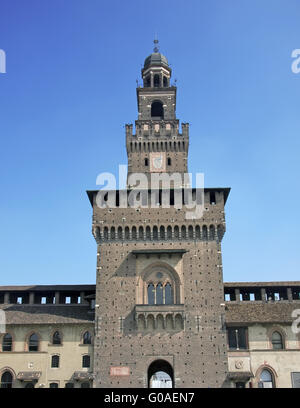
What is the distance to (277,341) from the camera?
40188 mm

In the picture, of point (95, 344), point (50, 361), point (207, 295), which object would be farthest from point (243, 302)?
point (50, 361)

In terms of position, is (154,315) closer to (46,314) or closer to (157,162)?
(46,314)

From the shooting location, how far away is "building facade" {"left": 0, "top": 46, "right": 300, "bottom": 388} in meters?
38.3

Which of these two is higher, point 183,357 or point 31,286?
point 31,286

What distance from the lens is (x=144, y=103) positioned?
51.2 m

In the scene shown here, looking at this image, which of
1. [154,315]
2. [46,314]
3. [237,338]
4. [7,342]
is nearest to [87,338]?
[46,314]

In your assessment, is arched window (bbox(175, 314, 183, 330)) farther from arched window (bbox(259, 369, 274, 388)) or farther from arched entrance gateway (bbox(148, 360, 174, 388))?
arched window (bbox(259, 369, 274, 388))

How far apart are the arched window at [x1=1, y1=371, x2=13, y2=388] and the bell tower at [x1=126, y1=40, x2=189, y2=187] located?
21479 mm

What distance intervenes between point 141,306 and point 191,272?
17.9ft

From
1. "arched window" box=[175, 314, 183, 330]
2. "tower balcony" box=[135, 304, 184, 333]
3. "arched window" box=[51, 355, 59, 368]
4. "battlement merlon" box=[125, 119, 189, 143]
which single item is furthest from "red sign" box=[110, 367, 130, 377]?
"battlement merlon" box=[125, 119, 189, 143]

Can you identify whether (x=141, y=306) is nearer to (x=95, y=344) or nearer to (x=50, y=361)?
(x=95, y=344)

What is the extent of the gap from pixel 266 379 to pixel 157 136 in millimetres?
26197
